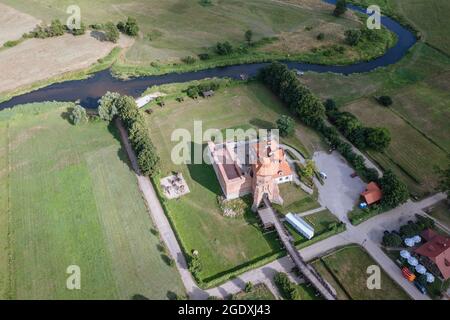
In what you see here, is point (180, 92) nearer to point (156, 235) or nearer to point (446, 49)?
point (156, 235)

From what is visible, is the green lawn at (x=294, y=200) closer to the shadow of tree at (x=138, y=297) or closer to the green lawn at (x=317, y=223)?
the green lawn at (x=317, y=223)

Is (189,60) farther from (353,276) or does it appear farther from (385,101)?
(353,276)

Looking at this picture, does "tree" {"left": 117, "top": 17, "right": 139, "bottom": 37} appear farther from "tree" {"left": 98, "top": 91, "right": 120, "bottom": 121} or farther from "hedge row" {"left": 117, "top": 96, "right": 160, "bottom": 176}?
"hedge row" {"left": 117, "top": 96, "right": 160, "bottom": 176}

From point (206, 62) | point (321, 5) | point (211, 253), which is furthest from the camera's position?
point (321, 5)

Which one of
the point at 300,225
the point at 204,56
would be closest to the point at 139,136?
the point at 300,225

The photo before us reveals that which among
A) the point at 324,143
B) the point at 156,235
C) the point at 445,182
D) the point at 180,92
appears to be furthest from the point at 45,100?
the point at 445,182

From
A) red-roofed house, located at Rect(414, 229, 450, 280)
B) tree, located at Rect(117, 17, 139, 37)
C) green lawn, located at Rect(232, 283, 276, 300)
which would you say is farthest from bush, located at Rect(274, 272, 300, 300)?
tree, located at Rect(117, 17, 139, 37)
